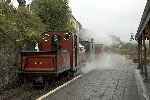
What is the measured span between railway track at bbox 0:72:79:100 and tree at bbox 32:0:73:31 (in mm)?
15548

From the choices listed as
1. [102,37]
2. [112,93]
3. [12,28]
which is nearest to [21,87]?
[12,28]

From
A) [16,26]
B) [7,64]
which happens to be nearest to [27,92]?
[7,64]

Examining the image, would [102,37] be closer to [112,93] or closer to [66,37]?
[66,37]

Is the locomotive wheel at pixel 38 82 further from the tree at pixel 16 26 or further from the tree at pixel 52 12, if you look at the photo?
the tree at pixel 52 12

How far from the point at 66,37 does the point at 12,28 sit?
409cm

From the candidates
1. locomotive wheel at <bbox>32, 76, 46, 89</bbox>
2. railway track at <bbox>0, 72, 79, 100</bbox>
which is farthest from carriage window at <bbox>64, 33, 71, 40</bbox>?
locomotive wheel at <bbox>32, 76, 46, 89</bbox>

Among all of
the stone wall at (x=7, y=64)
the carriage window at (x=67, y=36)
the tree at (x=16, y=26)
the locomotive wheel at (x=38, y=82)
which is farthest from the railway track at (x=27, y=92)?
the carriage window at (x=67, y=36)

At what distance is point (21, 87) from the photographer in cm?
1973

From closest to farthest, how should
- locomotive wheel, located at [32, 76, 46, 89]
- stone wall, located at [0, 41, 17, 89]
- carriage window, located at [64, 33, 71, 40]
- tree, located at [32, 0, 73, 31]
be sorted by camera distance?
locomotive wheel, located at [32, 76, 46, 89] → stone wall, located at [0, 41, 17, 89] → carriage window, located at [64, 33, 71, 40] → tree, located at [32, 0, 73, 31]

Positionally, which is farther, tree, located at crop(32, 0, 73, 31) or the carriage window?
tree, located at crop(32, 0, 73, 31)

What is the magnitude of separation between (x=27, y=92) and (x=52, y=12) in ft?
66.0

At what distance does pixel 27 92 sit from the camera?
58.6 ft

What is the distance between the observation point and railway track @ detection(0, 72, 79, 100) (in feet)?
53.2

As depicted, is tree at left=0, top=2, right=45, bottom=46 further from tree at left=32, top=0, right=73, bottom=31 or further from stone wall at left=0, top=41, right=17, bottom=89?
tree at left=32, top=0, right=73, bottom=31
